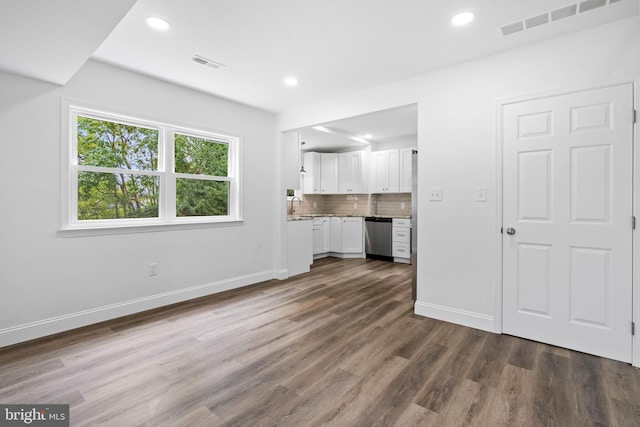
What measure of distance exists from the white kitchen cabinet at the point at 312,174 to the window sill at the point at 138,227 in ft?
10.1

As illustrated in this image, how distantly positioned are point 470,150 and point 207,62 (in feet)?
8.96

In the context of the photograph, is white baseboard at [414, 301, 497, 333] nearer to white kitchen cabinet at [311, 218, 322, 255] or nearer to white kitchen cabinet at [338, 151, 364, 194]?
white kitchen cabinet at [311, 218, 322, 255]

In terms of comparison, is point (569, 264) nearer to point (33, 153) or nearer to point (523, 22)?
point (523, 22)

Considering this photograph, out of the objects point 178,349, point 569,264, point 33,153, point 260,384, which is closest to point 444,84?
point 569,264

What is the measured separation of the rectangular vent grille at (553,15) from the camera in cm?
213

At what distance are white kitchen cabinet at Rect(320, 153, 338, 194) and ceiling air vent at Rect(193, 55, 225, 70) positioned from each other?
4246mm

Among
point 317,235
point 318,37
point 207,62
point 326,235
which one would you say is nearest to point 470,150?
point 318,37

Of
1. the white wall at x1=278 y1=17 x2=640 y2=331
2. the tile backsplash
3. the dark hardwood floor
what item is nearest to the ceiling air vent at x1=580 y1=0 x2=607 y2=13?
the white wall at x1=278 y1=17 x2=640 y2=331

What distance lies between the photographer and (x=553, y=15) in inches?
89.0

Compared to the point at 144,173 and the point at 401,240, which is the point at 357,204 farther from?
the point at 144,173

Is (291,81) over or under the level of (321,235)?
A: over

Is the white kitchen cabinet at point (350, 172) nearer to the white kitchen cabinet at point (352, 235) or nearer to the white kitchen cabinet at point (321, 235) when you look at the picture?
the white kitchen cabinet at point (352, 235)

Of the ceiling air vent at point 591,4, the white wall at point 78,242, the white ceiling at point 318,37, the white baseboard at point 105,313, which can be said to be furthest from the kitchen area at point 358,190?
the ceiling air vent at point 591,4

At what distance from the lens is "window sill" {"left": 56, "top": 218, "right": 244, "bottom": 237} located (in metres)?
2.95
